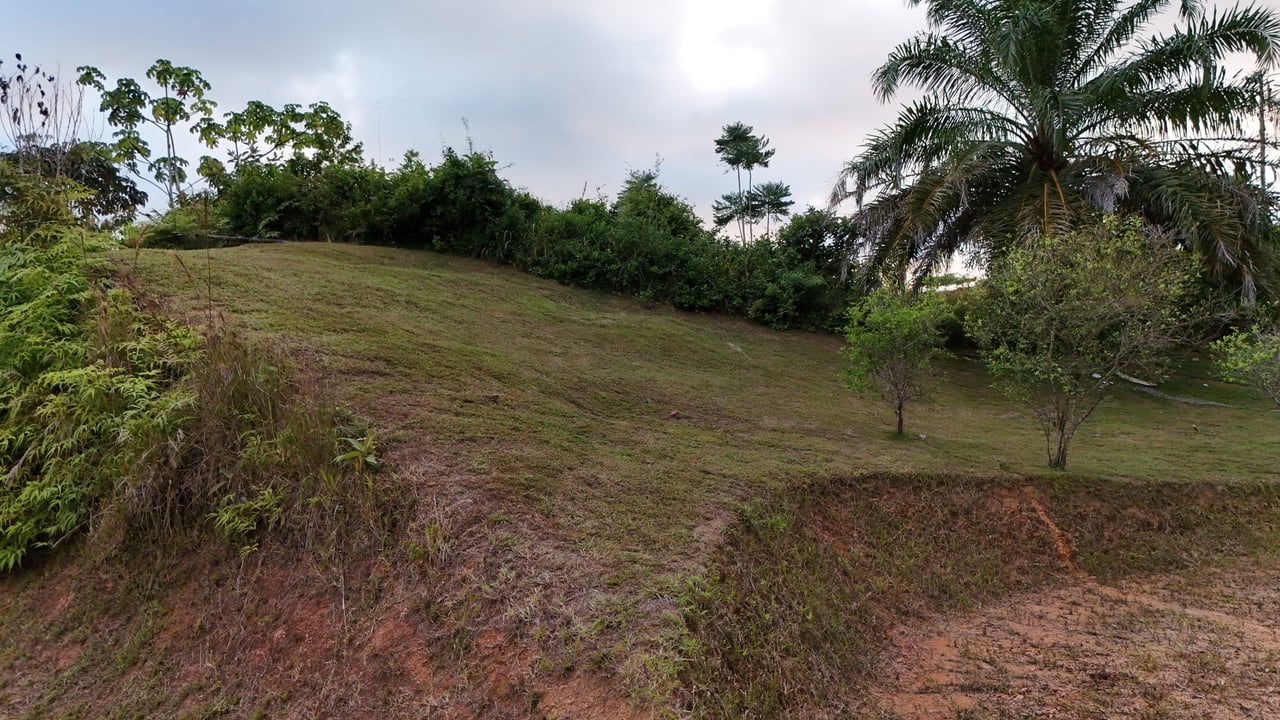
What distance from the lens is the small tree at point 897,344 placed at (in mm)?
8445

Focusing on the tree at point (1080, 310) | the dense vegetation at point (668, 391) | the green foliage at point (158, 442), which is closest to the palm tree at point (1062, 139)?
the dense vegetation at point (668, 391)

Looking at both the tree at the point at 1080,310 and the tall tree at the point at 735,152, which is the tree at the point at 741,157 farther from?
the tree at the point at 1080,310

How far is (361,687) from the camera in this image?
3369 mm

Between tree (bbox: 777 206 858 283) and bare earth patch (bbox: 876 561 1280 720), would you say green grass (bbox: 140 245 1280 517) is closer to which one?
bare earth patch (bbox: 876 561 1280 720)

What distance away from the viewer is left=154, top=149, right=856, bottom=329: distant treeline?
1487 centimetres

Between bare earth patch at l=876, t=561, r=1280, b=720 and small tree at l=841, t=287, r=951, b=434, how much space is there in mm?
3210

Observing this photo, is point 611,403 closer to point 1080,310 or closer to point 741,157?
point 1080,310

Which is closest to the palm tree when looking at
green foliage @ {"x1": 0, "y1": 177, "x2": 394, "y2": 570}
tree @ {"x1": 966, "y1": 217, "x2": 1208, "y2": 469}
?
tree @ {"x1": 966, "y1": 217, "x2": 1208, "y2": 469}

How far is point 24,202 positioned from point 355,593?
5.29 m

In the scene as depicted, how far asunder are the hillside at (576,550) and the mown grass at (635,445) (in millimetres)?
29

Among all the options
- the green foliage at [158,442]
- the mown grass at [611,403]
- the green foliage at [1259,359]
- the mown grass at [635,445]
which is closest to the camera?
the mown grass at [635,445]

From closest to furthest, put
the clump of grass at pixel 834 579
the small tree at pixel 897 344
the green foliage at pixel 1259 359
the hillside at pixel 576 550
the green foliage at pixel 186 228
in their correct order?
the hillside at pixel 576 550
the clump of grass at pixel 834 579
the small tree at pixel 897 344
the green foliage at pixel 1259 359
the green foliage at pixel 186 228

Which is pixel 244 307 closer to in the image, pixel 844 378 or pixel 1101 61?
pixel 844 378

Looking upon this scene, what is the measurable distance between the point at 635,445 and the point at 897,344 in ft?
13.2
